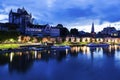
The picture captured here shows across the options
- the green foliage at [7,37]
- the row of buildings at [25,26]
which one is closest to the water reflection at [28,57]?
the green foliage at [7,37]

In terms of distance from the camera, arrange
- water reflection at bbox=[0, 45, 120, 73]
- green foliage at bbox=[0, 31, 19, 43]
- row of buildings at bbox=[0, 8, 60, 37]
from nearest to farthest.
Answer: water reflection at bbox=[0, 45, 120, 73] → green foliage at bbox=[0, 31, 19, 43] → row of buildings at bbox=[0, 8, 60, 37]

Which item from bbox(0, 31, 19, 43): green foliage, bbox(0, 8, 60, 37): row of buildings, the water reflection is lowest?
the water reflection

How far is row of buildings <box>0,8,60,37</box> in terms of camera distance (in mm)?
93688

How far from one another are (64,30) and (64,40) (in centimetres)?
1601

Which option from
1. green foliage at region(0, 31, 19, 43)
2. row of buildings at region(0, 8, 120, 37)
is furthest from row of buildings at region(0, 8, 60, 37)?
green foliage at region(0, 31, 19, 43)

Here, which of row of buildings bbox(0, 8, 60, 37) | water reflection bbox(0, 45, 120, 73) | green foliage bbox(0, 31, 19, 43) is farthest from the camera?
row of buildings bbox(0, 8, 60, 37)

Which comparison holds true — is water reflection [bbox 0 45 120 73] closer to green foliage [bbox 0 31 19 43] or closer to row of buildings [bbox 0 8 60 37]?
green foliage [bbox 0 31 19 43]

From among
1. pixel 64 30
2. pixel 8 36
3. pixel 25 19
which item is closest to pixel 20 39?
pixel 8 36

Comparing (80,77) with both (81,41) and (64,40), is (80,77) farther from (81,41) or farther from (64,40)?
(81,41)

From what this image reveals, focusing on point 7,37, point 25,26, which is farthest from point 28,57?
point 25,26

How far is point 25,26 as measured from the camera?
9650 cm

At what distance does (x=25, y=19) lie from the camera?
338 feet

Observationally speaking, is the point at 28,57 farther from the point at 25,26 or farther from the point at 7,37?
the point at 25,26

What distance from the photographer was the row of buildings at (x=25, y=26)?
93688mm
